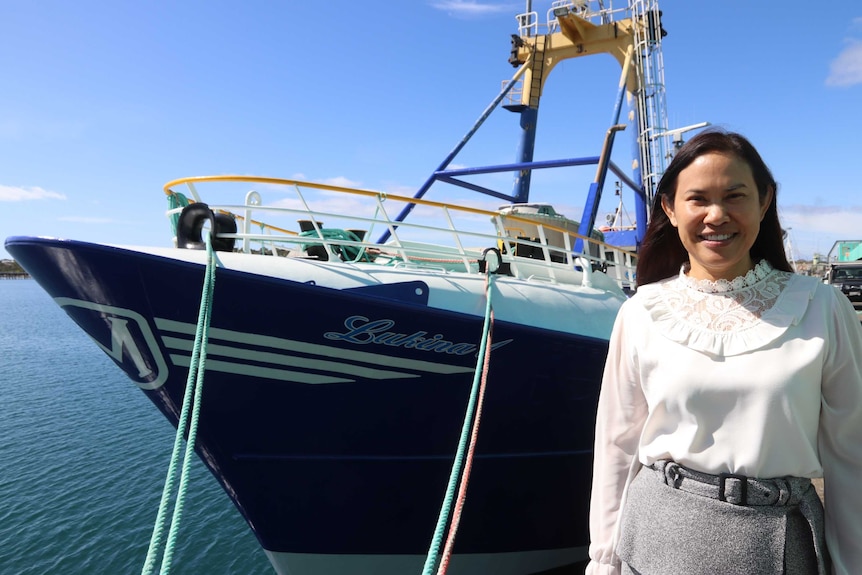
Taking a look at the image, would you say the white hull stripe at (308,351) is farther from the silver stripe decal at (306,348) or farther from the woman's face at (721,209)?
the woman's face at (721,209)

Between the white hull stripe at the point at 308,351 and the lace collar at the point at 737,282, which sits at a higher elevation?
the lace collar at the point at 737,282

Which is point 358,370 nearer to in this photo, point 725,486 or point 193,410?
Result: point 193,410

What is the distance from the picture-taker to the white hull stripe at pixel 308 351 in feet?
12.3

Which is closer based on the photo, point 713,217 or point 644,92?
point 713,217

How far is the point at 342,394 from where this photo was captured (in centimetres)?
412

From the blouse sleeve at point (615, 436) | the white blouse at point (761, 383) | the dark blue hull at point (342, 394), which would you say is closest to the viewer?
the white blouse at point (761, 383)

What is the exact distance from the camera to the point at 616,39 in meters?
13.7

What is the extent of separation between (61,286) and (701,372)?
13.1 feet

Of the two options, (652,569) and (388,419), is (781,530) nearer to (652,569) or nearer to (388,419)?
(652,569)

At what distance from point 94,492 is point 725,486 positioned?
9.82 metres

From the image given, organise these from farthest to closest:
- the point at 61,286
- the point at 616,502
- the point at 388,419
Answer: the point at 388,419 → the point at 61,286 → the point at 616,502

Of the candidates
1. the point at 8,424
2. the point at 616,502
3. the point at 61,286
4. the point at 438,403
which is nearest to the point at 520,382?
the point at 438,403

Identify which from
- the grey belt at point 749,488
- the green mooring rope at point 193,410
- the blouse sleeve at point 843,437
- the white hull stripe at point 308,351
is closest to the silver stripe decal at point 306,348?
the white hull stripe at point 308,351

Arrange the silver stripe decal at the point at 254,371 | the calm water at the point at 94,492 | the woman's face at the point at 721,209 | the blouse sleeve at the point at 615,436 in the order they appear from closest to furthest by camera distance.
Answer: the woman's face at the point at 721,209 → the blouse sleeve at the point at 615,436 → the silver stripe decal at the point at 254,371 → the calm water at the point at 94,492
